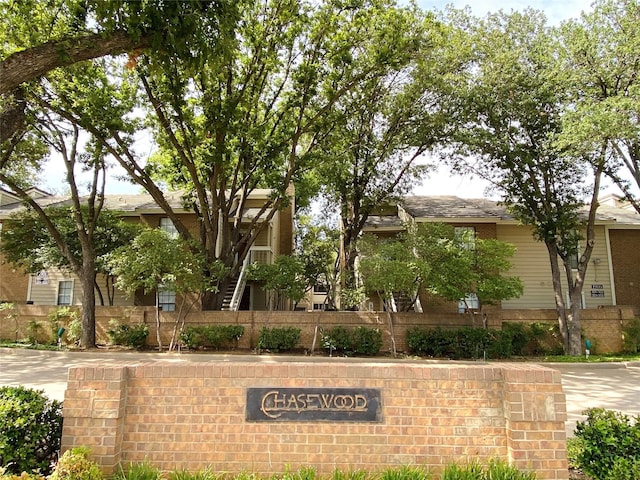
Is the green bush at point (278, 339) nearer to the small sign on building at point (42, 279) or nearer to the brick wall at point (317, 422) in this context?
the brick wall at point (317, 422)

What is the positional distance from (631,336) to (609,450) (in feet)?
53.4

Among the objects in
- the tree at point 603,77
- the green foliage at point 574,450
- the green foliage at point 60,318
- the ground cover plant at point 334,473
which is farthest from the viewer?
the green foliage at point 60,318

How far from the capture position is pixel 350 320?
1742 centimetres

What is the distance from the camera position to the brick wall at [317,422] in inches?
176

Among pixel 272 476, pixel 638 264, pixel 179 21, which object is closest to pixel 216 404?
pixel 272 476

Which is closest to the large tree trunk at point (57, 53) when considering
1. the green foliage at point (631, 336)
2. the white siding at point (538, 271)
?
the green foliage at point (631, 336)

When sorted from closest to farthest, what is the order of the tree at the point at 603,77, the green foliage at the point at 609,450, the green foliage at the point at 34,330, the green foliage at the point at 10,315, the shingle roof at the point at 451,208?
1. the green foliage at the point at 609,450
2. the tree at the point at 603,77
3. the green foliage at the point at 34,330
4. the green foliage at the point at 10,315
5. the shingle roof at the point at 451,208

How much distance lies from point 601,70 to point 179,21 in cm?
1553

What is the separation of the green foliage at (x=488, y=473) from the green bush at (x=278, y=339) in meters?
12.7

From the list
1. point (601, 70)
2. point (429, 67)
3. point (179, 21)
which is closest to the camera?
point (179, 21)

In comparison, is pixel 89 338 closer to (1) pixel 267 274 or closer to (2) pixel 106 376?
(1) pixel 267 274

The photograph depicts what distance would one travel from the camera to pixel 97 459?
4.41 m

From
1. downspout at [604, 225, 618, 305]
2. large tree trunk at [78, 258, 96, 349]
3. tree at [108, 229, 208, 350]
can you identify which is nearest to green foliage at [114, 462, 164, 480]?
tree at [108, 229, 208, 350]

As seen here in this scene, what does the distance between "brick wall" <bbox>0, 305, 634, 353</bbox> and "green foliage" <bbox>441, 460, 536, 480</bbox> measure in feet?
42.6
